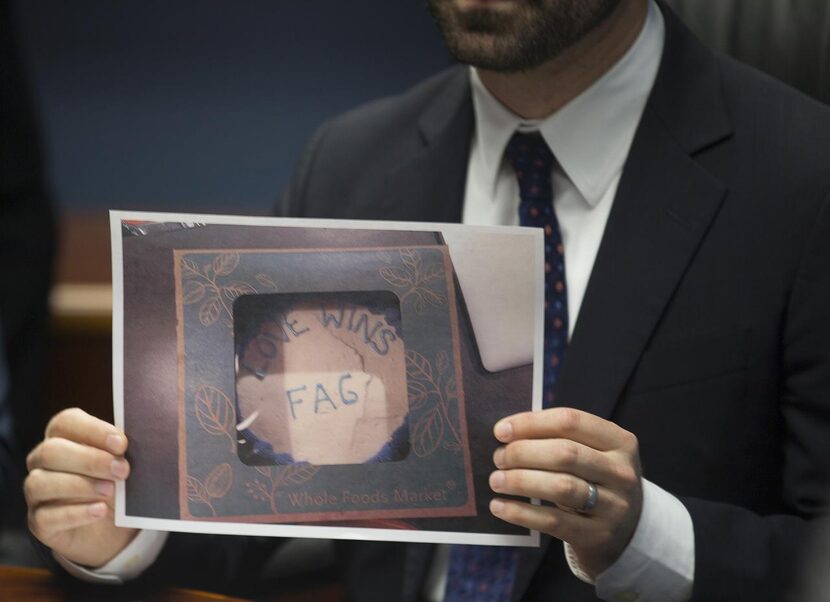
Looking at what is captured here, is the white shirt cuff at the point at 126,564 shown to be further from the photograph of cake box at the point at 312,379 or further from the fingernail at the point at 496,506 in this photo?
the fingernail at the point at 496,506

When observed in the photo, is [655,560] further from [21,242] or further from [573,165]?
[21,242]

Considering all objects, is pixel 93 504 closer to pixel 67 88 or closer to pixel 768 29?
pixel 768 29

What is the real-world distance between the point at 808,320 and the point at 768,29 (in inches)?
12.9

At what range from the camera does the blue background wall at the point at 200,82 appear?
7.34 ft

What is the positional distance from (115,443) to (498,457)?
0.29 metres

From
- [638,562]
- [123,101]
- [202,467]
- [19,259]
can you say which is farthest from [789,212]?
[123,101]

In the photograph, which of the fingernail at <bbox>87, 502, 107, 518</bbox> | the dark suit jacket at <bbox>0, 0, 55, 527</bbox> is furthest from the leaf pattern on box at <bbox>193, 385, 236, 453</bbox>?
the dark suit jacket at <bbox>0, 0, 55, 527</bbox>

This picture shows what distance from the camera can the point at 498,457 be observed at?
31.7 inches

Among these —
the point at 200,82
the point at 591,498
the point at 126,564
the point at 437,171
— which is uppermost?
the point at 200,82

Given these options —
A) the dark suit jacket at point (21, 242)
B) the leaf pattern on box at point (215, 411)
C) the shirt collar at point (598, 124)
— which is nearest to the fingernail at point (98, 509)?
the leaf pattern on box at point (215, 411)

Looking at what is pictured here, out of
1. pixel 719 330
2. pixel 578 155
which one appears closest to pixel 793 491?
pixel 719 330

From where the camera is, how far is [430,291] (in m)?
0.81

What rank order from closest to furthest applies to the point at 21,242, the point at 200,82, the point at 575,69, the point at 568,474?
the point at 568,474, the point at 575,69, the point at 21,242, the point at 200,82

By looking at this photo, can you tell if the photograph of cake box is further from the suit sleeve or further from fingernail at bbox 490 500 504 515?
the suit sleeve
